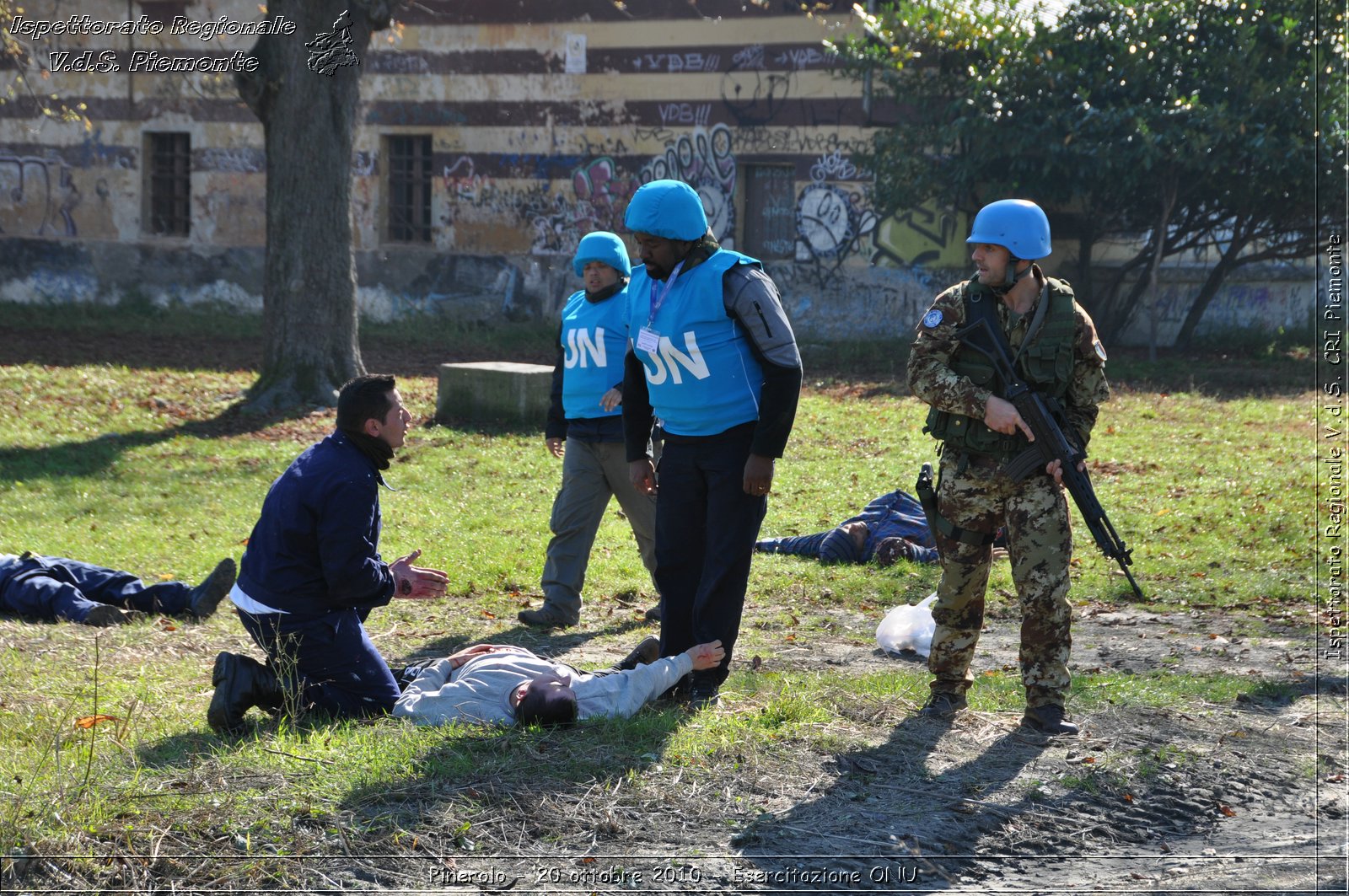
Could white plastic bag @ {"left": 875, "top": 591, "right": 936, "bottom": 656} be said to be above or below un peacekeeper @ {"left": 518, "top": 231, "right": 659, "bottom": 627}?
below

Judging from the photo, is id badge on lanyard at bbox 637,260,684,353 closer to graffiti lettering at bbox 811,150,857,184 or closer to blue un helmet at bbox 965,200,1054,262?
blue un helmet at bbox 965,200,1054,262

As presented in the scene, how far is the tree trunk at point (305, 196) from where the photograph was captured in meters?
13.4

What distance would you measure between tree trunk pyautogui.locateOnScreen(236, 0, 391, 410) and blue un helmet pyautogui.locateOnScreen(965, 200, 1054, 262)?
1006cm

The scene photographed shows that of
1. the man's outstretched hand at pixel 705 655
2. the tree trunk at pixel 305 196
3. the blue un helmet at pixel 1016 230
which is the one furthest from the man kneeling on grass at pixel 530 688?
the tree trunk at pixel 305 196

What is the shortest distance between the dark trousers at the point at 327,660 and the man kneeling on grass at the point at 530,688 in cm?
14

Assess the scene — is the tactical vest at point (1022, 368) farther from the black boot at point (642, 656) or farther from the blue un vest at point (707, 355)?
the black boot at point (642, 656)

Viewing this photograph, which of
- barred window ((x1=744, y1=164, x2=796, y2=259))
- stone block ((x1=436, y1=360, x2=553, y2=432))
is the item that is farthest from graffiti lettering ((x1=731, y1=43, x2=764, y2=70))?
stone block ((x1=436, y1=360, x2=553, y2=432))

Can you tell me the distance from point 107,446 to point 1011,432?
31.7 ft

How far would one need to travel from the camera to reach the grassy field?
12.8 feet

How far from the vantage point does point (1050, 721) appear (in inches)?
199

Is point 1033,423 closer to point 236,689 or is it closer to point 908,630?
point 908,630

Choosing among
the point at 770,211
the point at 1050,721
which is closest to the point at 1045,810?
the point at 1050,721

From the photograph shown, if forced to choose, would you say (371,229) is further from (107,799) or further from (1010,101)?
(107,799)

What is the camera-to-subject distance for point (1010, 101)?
18.3 meters
